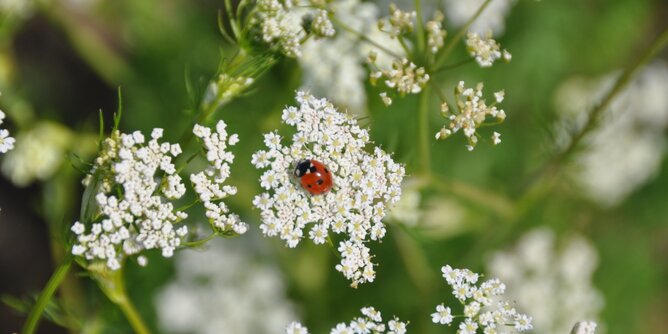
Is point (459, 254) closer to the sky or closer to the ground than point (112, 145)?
closer to the sky

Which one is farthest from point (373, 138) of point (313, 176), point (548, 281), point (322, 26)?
point (313, 176)

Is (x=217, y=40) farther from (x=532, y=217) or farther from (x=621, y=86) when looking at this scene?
(x=621, y=86)

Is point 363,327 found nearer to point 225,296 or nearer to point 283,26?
point 283,26

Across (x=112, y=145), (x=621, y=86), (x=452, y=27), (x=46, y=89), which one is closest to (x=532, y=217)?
(x=452, y=27)

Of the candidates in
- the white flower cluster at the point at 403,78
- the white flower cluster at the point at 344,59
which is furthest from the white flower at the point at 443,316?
the white flower cluster at the point at 344,59

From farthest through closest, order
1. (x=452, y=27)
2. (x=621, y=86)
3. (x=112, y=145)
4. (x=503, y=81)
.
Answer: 1. (x=503, y=81)
2. (x=452, y=27)
3. (x=621, y=86)
4. (x=112, y=145)

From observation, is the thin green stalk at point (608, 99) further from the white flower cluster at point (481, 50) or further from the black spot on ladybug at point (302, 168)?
the black spot on ladybug at point (302, 168)
